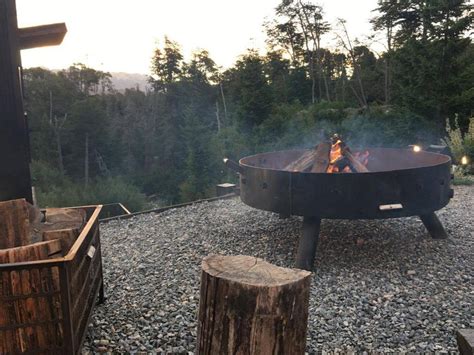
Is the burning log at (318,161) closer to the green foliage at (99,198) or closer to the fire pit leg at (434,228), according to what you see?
the fire pit leg at (434,228)

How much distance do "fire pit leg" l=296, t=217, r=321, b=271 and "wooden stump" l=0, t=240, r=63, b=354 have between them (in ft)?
6.77

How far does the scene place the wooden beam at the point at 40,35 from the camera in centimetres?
324

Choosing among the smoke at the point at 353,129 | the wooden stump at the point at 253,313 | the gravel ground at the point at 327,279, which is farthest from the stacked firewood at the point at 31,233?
the smoke at the point at 353,129

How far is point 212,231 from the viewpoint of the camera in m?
4.55

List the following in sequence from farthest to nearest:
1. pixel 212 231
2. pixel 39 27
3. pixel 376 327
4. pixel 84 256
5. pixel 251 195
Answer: pixel 212 231 → pixel 251 195 → pixel 39 27 → pixel 376 327 → pixel 84 256

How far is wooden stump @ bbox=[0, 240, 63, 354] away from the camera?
1.59 metres

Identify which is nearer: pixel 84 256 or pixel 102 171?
pixel 84 256

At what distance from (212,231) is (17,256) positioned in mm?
2918

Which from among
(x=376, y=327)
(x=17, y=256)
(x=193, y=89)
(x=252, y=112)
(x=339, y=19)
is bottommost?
(x=376, y=327)

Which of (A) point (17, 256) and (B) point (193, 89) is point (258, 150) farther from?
(B) point (193, 89)

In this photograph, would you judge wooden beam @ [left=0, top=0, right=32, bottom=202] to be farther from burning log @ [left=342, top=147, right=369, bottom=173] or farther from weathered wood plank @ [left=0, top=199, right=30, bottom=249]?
burning log @ [left=342, top=147, right=369, bottom=173]

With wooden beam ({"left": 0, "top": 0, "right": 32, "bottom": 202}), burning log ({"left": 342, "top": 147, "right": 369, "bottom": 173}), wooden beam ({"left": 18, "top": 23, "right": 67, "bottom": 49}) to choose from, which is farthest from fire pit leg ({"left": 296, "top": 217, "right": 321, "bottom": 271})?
wooden beam ({"left": 18, "top": 23, "right": 67, "bottom": 49})

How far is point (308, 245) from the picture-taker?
3320 millimetres

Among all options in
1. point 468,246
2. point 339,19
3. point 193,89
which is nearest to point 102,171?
point 193,89
